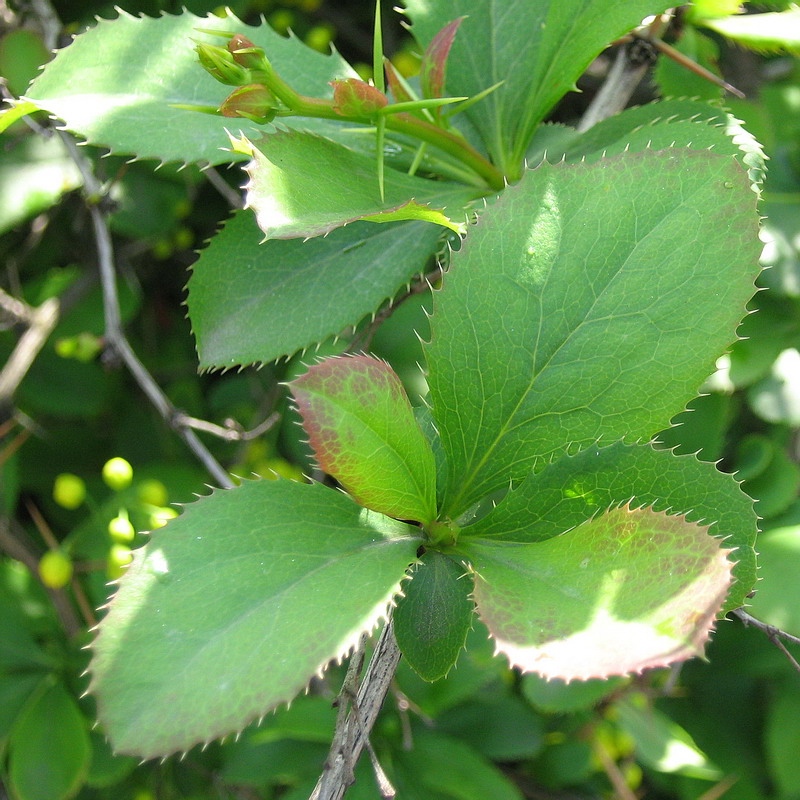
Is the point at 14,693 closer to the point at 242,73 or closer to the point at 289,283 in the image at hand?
the point at 289,283

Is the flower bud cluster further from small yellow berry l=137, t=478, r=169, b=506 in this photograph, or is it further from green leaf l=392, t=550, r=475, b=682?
small yellow berry l=137, t=478, r=169, b=506

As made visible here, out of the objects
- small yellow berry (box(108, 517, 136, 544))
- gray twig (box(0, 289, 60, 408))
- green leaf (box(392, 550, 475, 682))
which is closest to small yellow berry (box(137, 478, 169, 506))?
small yellow berry (box(108, 517, 136, 544))

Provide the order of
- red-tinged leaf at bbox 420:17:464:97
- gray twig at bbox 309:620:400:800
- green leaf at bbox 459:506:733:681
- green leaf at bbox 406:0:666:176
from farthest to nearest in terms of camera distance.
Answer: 1. green leaf at bbox 406:0:666:176
2. red-tinged leaf at bbox 420:17:464:97
3. gray twig at bbox 309:620:400:800
4. green leaf at bbox 459:506:733:681

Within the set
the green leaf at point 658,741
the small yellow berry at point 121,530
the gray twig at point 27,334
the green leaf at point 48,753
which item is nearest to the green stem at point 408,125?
the small yellow berry at point 121,530

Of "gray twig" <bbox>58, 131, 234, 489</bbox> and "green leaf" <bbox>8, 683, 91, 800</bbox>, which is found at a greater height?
"gray twig" <bbox>58, 131, 234, 489</bbox>

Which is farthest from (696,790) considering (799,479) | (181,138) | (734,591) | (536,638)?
(181,138)

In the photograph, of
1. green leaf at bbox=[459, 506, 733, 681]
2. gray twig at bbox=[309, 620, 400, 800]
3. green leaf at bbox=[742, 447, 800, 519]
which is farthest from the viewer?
green leaf at bbox=[742, 447, 800, 519]

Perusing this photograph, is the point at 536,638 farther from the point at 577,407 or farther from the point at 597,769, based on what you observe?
the point at 597,769

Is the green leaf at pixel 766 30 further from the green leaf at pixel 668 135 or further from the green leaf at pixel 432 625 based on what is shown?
the green leaf at pixel 432 625
